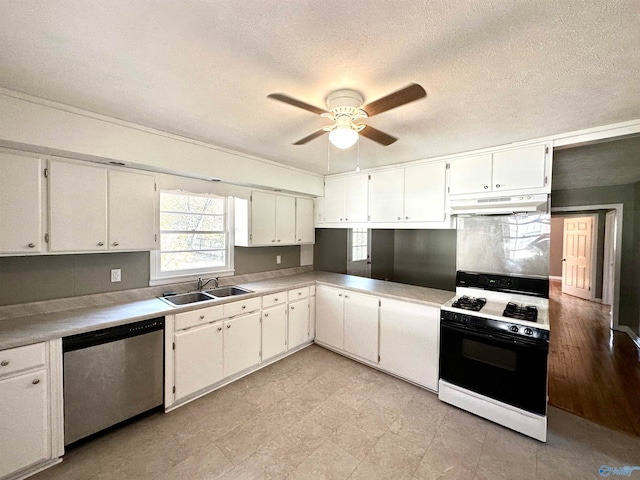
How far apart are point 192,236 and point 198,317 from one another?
1027 mm

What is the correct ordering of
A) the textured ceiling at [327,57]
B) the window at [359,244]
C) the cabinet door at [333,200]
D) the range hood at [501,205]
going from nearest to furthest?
the textured ceiling at [327,57], the range hood at [501,205], the cabinet door at [333,200], the window at [359,244]

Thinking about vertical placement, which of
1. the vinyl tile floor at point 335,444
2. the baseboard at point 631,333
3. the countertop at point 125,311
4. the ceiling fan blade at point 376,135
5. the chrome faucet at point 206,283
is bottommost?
the vinyl tile floor at point 335,444

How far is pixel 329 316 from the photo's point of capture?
353 cm

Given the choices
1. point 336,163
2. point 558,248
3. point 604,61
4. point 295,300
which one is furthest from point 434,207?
point 558,248

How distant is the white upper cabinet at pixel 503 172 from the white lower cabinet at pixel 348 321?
1558 mm

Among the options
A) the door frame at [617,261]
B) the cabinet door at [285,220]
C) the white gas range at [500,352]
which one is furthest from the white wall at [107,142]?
the door frame at [617,261]

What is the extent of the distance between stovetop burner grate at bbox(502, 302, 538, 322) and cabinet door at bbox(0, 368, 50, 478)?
3396mm

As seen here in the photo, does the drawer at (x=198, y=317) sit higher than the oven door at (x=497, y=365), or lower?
higher

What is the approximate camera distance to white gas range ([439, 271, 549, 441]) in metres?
2.06

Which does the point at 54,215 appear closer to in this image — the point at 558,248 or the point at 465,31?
the point at 465,31

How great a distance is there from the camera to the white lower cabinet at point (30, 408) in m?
1.63

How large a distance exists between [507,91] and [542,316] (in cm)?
180

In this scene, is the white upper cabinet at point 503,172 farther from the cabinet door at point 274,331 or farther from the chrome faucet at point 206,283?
the chrome faucet at point 206,283

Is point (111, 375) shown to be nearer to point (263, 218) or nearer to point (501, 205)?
point (263, 218)
